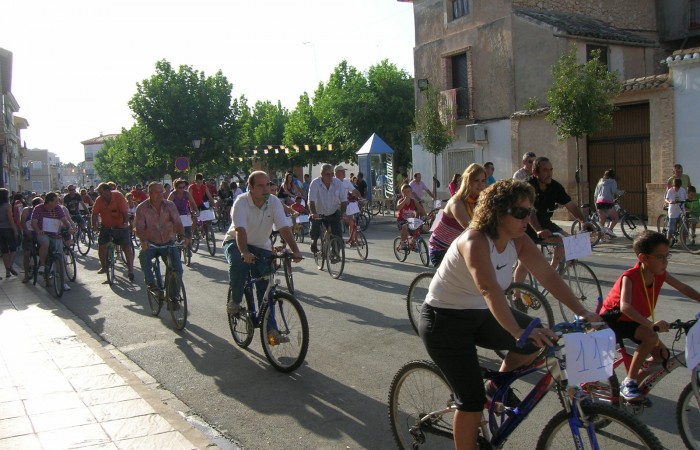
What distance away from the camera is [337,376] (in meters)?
6.28

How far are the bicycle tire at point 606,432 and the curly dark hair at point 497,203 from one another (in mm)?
915

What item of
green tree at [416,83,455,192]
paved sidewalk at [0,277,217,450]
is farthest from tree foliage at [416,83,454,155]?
paved sidewalk at [0,277,217,450]

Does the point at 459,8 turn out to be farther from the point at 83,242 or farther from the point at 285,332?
the point at 285,332

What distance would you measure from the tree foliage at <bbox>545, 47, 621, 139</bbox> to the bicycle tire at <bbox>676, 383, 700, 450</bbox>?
13407 millimetres

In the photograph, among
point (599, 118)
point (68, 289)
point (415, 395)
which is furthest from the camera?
point (599, 118)

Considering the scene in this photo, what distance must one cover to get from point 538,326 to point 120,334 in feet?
21.7

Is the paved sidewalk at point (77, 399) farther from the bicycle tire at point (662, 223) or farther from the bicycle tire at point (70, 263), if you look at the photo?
the bicycle tire at point (662, 223)

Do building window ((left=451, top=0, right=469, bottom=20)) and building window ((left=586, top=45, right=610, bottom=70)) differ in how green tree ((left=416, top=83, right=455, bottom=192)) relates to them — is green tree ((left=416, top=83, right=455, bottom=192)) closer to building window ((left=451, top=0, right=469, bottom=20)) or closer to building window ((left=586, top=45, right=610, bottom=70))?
building window ((left=451, top=0, right=469, bottom=20))

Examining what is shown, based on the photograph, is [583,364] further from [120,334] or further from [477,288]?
[120,334]

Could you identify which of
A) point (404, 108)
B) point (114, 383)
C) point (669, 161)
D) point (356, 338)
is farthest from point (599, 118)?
point (404, 108)

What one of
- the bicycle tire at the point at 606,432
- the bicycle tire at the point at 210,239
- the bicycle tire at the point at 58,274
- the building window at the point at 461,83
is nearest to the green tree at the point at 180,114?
the building window at the point at 461,83

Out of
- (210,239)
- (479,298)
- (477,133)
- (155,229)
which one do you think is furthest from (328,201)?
(477,133)

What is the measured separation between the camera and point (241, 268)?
699 centimetres

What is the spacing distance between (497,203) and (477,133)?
22295 mm
